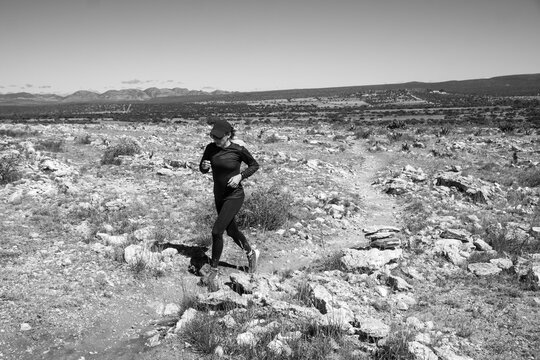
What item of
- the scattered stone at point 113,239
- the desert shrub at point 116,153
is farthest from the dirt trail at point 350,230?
the desert shrub at point 116,153

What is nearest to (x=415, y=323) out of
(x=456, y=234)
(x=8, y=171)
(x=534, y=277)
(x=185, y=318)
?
(x=534, y=277)

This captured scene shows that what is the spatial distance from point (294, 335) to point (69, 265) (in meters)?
3.14

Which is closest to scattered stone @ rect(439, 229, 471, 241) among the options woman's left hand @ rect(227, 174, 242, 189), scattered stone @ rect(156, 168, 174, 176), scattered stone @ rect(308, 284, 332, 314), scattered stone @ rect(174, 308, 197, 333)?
scattered stone @ rect(308, 284, 332, 314)

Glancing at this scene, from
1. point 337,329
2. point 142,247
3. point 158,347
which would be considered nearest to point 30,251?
point 142,247

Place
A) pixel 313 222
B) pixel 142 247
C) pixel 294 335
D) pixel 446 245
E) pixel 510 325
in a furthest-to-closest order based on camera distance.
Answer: pixel 313 222 → pixel 446 245 → pixel 142 247 → pixel 510 325 → pixel 294 335

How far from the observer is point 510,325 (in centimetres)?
361

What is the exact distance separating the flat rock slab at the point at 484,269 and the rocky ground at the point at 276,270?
0.02 metres

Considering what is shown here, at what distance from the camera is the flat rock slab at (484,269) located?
467 centimetres

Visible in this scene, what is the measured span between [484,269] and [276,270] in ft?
8.77

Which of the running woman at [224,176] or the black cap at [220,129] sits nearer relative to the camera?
the black cap at [220,129]

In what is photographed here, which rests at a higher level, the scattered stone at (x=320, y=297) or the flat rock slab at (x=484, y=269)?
the scattered stone at (x=320, y=297)

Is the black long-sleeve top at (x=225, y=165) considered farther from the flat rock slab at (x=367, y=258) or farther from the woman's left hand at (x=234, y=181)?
the flat rock slab at (x=367, y=258)

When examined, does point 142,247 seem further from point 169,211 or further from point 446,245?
point 446,245

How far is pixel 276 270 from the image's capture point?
16.4 ft
